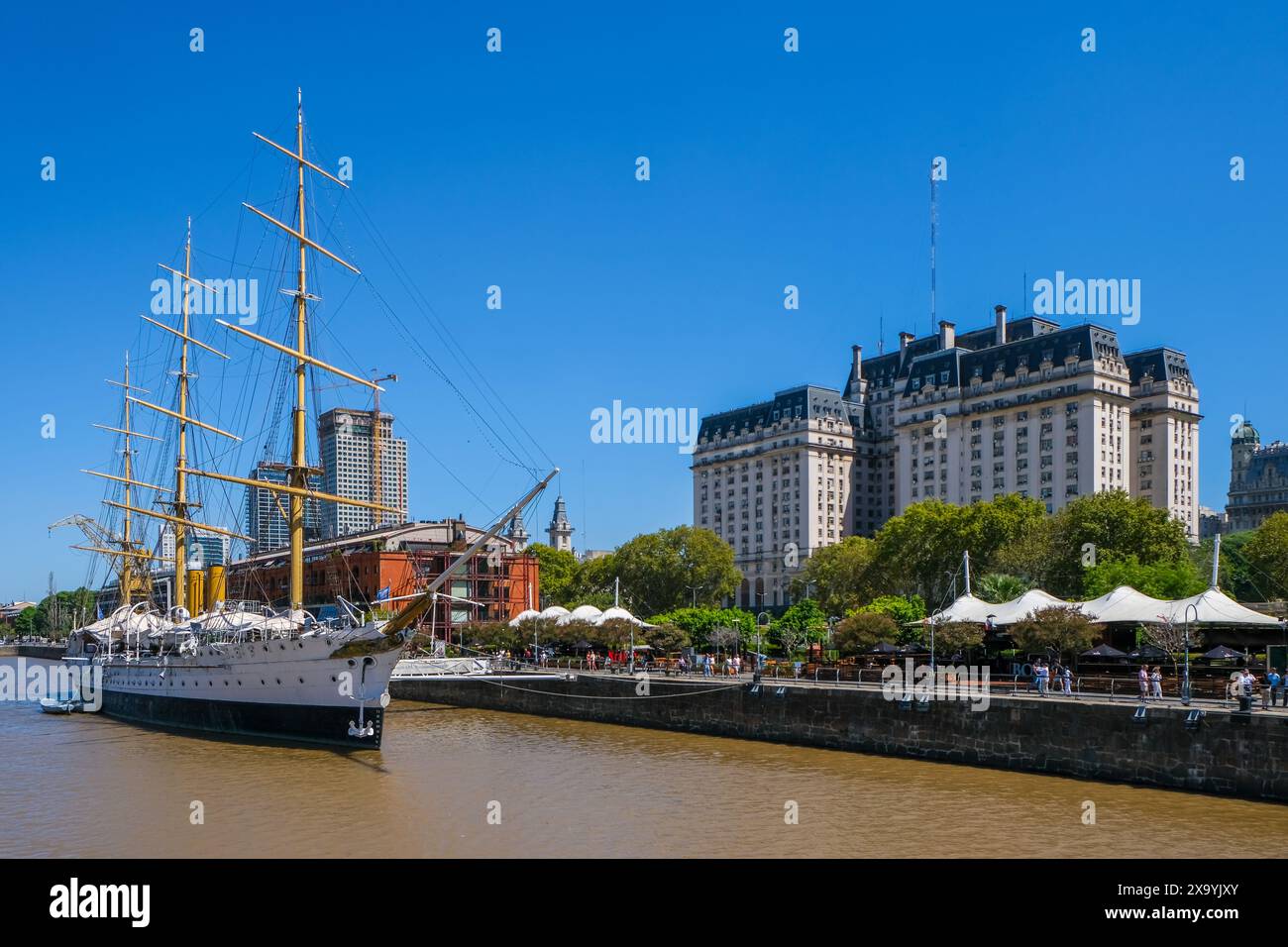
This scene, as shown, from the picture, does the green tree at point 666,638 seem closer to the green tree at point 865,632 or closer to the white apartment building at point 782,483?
the green tree at point 865,632

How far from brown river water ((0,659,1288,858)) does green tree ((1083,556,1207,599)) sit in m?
29.7

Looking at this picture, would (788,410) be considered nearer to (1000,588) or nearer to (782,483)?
(782,483)

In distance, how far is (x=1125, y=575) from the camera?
65250 millimetres

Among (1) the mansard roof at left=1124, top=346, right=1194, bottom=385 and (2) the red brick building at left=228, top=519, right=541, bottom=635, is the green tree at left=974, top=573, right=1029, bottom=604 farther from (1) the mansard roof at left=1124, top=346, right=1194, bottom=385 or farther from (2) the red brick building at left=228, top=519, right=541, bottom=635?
(1) the mansard roof at left=1124, top=346, right=1194, bottom=385

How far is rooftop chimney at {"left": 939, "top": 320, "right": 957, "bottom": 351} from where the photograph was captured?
152 metres

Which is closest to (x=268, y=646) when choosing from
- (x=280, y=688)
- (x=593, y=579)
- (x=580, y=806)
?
(x=280, y=688)

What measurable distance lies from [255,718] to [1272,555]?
70219 millimetres

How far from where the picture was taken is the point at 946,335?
5984 inches

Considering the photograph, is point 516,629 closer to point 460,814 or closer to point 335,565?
point 335,565

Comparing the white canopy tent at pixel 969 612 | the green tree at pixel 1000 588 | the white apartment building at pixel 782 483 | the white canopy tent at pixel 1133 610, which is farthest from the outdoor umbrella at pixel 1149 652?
the white apartment building at pixel 782 483

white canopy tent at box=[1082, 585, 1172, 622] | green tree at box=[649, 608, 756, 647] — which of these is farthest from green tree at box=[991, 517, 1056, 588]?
white canopy tent at box=[1082, 585, 1172, 622]
